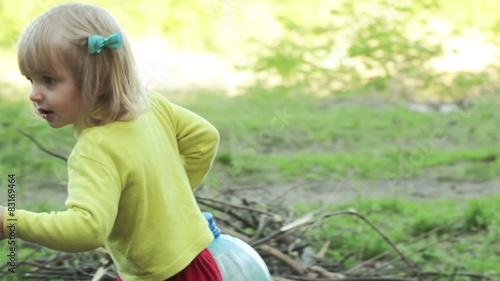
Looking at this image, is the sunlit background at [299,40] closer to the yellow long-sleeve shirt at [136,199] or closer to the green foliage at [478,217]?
the green foliage at [478,217]

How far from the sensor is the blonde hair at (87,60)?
6.52 ft

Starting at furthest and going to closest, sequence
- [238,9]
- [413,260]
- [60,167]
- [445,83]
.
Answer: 1. [238,9]
2. [445,83]
3. [60,167]
4. [413,260]

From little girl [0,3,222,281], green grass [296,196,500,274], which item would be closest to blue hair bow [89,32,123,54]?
little girl [0,3,222,281]

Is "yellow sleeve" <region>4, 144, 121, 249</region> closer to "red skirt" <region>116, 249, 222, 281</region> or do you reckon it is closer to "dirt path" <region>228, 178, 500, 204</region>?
"red skirt" <region>116, 249, 222, 281</region>

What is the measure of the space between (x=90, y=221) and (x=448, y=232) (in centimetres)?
281

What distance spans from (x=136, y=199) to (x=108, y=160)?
0.50ft

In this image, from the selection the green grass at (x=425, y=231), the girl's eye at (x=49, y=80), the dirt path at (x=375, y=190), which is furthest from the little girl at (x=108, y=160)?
the dirt path at (x=375, y=190)

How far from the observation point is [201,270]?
7.36 ft

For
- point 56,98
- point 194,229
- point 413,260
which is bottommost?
point 413,260

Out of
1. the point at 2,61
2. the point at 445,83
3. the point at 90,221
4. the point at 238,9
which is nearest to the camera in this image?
the point at 90,221

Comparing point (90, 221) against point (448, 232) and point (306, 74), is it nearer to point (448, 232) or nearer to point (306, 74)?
point (448, 232)

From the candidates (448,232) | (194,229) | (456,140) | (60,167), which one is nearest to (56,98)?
(194,229)

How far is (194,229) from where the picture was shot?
2.24 m

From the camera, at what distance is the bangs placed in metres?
1.98
